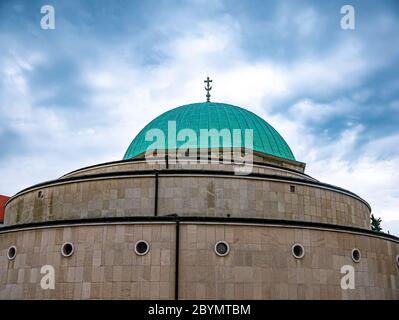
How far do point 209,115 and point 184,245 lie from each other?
12326mm

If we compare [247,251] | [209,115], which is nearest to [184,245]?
[247,251]

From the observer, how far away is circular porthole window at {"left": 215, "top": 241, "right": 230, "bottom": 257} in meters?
16.5

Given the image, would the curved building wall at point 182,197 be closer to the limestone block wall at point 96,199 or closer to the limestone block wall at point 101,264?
the limestone block wall at point 96,199

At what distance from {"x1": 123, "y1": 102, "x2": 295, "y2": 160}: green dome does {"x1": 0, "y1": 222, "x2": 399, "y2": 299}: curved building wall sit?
367 inches

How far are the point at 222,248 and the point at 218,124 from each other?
11320mm

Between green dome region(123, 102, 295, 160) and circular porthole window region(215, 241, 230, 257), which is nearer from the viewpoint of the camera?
circular porthole window region(215, 241, 230, 257)

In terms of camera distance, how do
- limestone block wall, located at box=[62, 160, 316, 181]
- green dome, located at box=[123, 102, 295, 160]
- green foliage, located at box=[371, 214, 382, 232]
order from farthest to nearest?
green foliage, located at box=[371, 214, 382, 232] < green dome, located at box=[123, 102, 295, 160] < limestone block wall, located at box=[62, 160, 316, 181]

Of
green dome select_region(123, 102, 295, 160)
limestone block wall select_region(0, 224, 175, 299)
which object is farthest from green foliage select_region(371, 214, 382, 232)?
limestone block wall select_region(0, 224, 175, 299)

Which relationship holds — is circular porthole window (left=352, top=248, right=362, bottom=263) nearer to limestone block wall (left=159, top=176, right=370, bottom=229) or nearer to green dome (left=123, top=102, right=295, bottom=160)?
limestone block wall (left=159, top=176, right=370, bottom=229)

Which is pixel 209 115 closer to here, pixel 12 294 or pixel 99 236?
pixel 99 236

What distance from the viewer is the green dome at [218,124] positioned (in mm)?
26719

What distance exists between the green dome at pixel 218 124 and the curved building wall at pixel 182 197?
602 cm

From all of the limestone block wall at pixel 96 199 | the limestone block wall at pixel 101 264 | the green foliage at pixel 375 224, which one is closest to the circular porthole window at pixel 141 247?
the limestone block wall at pixel 101 264

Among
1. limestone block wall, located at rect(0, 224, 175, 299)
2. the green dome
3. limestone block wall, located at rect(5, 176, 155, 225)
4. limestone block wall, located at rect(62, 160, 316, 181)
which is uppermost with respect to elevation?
the green dome
